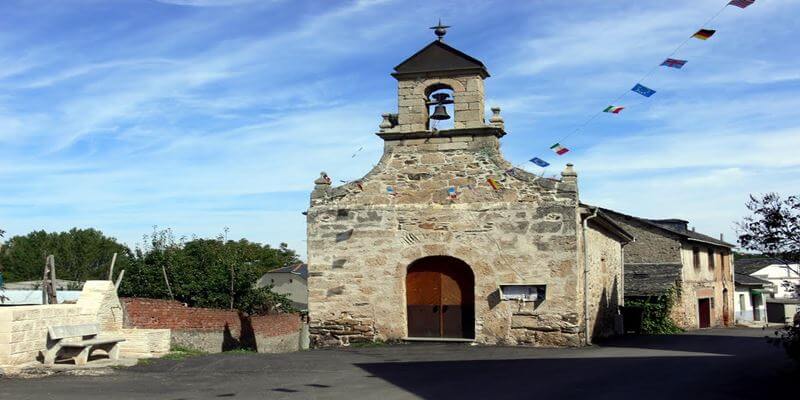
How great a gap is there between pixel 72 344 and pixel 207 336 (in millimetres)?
9737

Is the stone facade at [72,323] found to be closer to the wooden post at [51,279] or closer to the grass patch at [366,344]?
the wooden post at [51,279]

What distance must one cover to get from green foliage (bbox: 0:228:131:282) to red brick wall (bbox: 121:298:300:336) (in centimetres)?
3197

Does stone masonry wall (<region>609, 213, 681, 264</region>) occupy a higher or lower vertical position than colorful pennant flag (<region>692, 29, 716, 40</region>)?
lower

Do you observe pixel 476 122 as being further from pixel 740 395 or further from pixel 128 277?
pixel 128 277

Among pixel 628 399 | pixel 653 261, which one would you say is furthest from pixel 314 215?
pixel 653 261

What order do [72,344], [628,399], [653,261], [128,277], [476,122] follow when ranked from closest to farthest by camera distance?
1. [628,399]
2. [72,344]
3. [476,122]
4. [128,277]
5. [653,261]

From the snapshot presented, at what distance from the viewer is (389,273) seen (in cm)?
1952

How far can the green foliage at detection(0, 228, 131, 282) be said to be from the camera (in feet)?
187

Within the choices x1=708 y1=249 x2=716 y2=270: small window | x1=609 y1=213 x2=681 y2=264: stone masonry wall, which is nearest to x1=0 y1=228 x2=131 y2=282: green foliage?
x1=609 y1=213 x2=681 y2=264: stone masonry wall

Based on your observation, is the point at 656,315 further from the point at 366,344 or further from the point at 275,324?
the point at 275,324

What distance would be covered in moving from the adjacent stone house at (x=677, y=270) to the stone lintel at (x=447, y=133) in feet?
41.2

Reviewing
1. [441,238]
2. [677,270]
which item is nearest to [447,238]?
[441,238]

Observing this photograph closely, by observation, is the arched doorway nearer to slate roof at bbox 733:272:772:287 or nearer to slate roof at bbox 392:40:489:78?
slate roof at bbox 392:40:489:78

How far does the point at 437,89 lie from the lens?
794 inches
